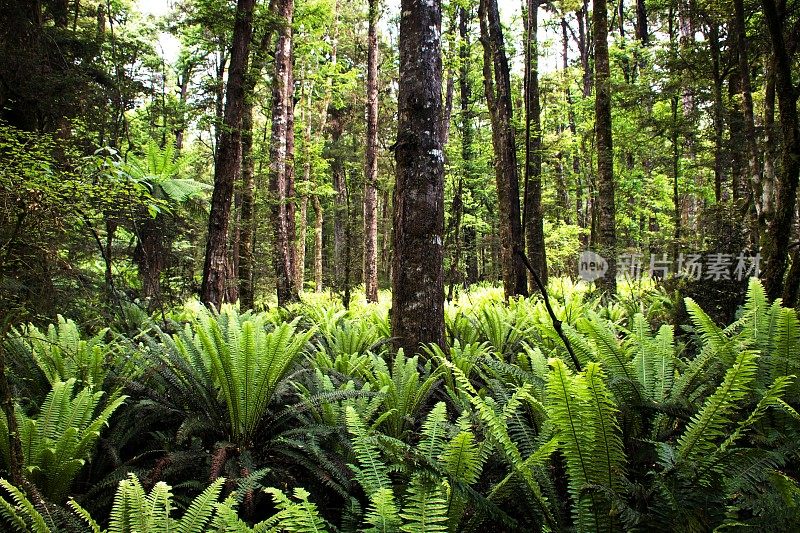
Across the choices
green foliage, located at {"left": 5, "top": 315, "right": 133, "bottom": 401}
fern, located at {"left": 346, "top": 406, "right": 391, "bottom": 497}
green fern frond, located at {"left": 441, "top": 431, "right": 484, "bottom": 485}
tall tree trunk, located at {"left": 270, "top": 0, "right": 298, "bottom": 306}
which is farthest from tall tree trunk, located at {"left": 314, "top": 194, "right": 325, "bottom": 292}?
green fern frond, located at {"left": 441, "top": 431, "right": 484, "bottom": 485}

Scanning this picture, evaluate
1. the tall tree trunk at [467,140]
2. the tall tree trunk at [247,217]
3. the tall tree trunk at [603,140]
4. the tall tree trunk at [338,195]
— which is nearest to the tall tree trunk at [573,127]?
the tall tree trunk at [467,140]

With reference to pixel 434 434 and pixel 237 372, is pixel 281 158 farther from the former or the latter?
pixel 434 434

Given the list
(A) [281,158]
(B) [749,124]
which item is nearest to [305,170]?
(A) [281,158]

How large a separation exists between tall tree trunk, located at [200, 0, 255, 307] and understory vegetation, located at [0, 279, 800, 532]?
9.33 feet

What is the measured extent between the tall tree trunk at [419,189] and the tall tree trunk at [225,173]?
310 cm

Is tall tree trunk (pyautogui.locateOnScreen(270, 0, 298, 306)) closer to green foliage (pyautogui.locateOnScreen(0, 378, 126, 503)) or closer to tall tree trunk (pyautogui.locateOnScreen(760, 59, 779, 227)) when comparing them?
green foliage (pyautogui.locateOnScreen(0, 378, 126, 503))

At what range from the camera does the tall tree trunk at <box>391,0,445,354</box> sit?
424 cm

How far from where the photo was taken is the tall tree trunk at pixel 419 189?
4242mm

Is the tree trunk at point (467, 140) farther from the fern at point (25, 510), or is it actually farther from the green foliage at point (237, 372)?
the fern at point (25, 510)

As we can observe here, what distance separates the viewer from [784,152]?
3285 mm

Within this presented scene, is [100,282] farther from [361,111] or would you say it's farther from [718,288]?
[361,111]

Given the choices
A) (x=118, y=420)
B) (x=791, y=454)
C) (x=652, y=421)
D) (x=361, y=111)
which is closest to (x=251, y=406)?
(x=118, y=420)

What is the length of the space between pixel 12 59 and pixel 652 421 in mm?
7136

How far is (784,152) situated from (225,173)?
6.10 m
